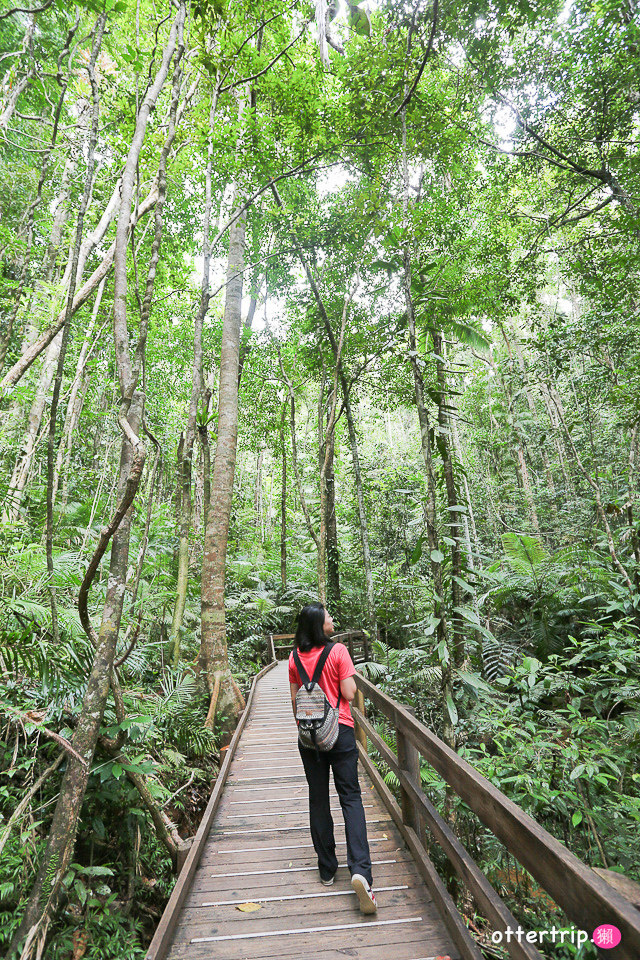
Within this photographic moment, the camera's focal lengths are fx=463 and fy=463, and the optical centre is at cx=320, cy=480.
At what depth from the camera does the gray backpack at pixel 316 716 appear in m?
2.78

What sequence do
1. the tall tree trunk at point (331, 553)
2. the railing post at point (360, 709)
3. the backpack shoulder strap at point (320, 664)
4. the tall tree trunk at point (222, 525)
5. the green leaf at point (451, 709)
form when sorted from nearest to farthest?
the backpack shoulder strap at point (320, 664) < the green leaf at point (451, 709) < the railing post at point (360, 709) < the tall tree trunk at point (222, 525) < the tall tree trunk at point (331, 553)

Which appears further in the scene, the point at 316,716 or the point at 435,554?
the point at 435,554

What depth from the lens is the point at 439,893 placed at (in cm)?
262

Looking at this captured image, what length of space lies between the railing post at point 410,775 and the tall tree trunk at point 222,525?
12.5 feet

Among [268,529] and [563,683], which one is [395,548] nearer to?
[563,683]

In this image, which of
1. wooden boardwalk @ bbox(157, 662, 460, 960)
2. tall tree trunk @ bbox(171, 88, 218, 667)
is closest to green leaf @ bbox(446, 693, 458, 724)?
wooden boardwalk @ bbox(157, 662, 460, 960)

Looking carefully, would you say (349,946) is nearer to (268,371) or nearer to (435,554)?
(435,554)

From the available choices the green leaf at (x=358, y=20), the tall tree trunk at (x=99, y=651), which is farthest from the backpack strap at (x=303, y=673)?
the green leaf at (x=358, y=20)

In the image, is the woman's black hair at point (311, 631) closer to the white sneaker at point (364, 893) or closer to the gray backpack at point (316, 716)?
the gray backpack at point (316, 716)

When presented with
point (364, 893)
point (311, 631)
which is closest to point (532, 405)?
point (311, 631)

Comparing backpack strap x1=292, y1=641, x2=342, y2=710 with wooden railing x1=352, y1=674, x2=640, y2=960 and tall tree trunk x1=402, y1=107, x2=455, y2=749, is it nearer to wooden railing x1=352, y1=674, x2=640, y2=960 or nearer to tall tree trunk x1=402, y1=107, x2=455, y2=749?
wooden railing x1=352, y1=674, x2=640, y2=960

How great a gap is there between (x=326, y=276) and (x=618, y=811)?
1121 centimetres

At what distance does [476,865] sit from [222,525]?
19.4ft

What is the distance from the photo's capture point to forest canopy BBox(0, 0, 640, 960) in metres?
3.41
